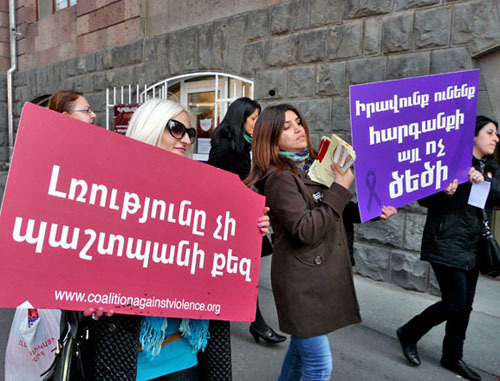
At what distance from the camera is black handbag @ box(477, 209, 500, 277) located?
2.83m

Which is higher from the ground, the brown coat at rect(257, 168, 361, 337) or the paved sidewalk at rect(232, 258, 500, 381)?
the brown coat at rect(257, 168, 361, 337)

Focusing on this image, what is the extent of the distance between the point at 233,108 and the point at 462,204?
172cm

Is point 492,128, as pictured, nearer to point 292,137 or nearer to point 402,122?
point 402,122

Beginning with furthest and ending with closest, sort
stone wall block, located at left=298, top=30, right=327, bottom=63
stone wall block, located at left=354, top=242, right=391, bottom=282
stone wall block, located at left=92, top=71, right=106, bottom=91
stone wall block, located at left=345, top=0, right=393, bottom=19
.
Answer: stone wall block, located at left=92, top=71, right=106, bottom=91 → stone wall block, located at left=298, top=30, right=327, bottom=63 → stone wall block, located at left=354, top=242, right=391, bottom=282 → stone wall block, located at left=345, top=0, right=393, bottom=19

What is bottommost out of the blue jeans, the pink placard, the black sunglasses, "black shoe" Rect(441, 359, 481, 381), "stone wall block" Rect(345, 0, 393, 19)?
"black shoe" Rect(441, 359, 481, 381)

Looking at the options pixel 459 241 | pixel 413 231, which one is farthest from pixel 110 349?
pixel 413 231

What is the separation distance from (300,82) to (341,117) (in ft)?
2.44

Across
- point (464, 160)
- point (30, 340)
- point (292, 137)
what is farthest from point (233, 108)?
point (30, 340)

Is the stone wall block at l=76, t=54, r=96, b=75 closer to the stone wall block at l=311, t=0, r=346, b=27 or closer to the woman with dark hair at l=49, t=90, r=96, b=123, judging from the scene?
the stone wall block at l=311, t=0, r=346, b=27

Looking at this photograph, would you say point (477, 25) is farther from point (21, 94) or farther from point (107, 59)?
point (21, 94)

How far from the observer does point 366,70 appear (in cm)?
490

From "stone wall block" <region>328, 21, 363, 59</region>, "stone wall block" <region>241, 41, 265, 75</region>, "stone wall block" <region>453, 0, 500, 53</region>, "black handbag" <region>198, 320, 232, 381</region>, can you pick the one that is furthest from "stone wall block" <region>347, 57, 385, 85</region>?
"black handbag" <region>198, 320, 232, 381</region>

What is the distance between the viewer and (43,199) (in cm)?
116

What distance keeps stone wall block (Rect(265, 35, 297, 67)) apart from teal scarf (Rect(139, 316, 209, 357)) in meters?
4.51
